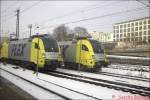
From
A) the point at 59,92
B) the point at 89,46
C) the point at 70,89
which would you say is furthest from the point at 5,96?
the point at 89,46

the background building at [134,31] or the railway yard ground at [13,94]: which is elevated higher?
the background building at [134,31]

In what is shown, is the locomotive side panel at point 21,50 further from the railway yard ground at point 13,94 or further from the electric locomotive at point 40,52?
the railway yard ground at point 13,94

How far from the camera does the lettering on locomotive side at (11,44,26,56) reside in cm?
2623

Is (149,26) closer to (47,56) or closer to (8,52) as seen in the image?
(8,52)

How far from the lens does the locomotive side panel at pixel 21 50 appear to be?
24.8 meters

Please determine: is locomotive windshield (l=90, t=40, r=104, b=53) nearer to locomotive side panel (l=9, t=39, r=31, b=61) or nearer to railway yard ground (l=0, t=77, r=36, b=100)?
locomotive side panel (l=9, t=39, r=31, b=61)

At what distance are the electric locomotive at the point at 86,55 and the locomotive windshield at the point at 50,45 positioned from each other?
214cm

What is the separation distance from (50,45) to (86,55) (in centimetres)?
309

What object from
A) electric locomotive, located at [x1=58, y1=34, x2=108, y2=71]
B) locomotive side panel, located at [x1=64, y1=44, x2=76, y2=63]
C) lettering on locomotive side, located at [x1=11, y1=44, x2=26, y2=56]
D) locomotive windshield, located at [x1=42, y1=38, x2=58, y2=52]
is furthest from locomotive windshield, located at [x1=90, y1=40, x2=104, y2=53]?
lettering on locomotive side, located at [x1=11, y1=44, x2=26, y2=56]

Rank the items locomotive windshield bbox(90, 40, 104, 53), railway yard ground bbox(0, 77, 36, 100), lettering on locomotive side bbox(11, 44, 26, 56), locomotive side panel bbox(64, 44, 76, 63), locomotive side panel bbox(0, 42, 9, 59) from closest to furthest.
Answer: railway yard ground bbox(0, 77, 36, 100), locomotive windshield bbox(90, 40, 104, 53), locomotive side panel bbox(64, 44, 76, 63), lettering on locomotive side bbox(11, 44, 26, 56), locomotive side panel bbox(0, 42, 9, 59)

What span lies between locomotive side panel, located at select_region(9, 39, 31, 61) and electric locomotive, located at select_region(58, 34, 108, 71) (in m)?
3.72

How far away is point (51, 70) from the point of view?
78.3ft

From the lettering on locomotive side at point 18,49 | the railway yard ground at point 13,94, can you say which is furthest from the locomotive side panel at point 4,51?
the railway yard ground at point 13,94

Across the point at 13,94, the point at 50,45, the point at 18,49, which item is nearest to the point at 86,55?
the point at 50,45
